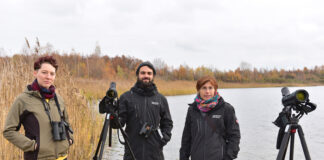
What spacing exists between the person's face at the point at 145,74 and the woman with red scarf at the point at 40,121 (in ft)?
2.70

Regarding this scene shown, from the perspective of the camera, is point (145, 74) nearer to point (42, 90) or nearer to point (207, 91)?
point (207, 91)

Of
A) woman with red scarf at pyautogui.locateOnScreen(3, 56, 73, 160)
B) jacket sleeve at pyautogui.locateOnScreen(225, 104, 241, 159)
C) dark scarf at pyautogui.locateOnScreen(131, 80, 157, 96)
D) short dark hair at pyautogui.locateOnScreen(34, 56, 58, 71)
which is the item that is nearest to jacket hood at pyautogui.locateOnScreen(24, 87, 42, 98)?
woman with red scarf at pyautogui.locateOnScreen(3, 56, 73, 160)

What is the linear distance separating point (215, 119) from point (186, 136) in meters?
0.35

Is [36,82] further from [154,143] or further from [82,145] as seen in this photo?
[82,145]

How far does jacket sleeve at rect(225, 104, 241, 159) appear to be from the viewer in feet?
6.76

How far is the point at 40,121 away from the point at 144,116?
0.96 metres

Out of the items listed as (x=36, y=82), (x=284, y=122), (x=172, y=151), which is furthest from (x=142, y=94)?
(x=172, y=151)

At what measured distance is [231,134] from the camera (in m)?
2.11

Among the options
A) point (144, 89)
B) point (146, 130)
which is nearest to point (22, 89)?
point (144, 89)

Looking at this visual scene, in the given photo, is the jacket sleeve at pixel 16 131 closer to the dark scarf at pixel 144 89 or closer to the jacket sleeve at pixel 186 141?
the dark scarf at pixel 144 89

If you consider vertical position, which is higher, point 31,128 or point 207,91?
point 207,91

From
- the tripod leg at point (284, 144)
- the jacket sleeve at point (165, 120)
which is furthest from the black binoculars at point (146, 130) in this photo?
the tripod leg at point (284, 144)

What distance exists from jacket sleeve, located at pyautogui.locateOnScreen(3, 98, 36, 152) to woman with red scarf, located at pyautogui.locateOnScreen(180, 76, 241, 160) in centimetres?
135

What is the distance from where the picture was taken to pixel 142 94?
2434mm
